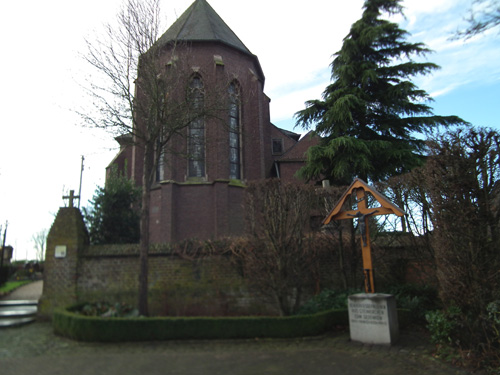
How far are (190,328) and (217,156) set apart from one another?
12.3 m

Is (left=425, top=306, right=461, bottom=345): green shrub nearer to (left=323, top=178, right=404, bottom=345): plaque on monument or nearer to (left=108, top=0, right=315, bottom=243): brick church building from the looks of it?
(left=323, top=178, right=404, bottom=345): plaque on monument

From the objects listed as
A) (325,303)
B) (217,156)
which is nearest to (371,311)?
(325,303)

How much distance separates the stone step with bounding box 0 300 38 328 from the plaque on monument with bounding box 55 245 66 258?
200cm

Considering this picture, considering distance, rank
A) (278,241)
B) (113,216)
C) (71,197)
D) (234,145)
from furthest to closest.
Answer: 1. (234,145)
2. (113,216)
3. (71,197)
4. (278,241)

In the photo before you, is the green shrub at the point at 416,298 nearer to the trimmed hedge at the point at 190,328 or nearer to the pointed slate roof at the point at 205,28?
the trimmed hedge at the point at 190,328

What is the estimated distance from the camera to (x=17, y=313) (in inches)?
458

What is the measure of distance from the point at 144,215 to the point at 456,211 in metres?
A: 8.10

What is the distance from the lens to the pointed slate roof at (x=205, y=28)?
71.4ft

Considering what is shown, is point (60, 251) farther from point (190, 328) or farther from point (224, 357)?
point (224, 357)

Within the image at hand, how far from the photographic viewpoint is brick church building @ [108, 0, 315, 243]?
18719 mm

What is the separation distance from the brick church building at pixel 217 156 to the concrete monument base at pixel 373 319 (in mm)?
9317

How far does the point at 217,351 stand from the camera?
764cm

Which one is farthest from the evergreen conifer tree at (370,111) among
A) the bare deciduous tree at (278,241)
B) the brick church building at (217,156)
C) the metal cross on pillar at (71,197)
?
the metal cross on pillar at (71,197)

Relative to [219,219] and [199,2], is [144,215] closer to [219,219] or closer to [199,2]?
[219,219]
